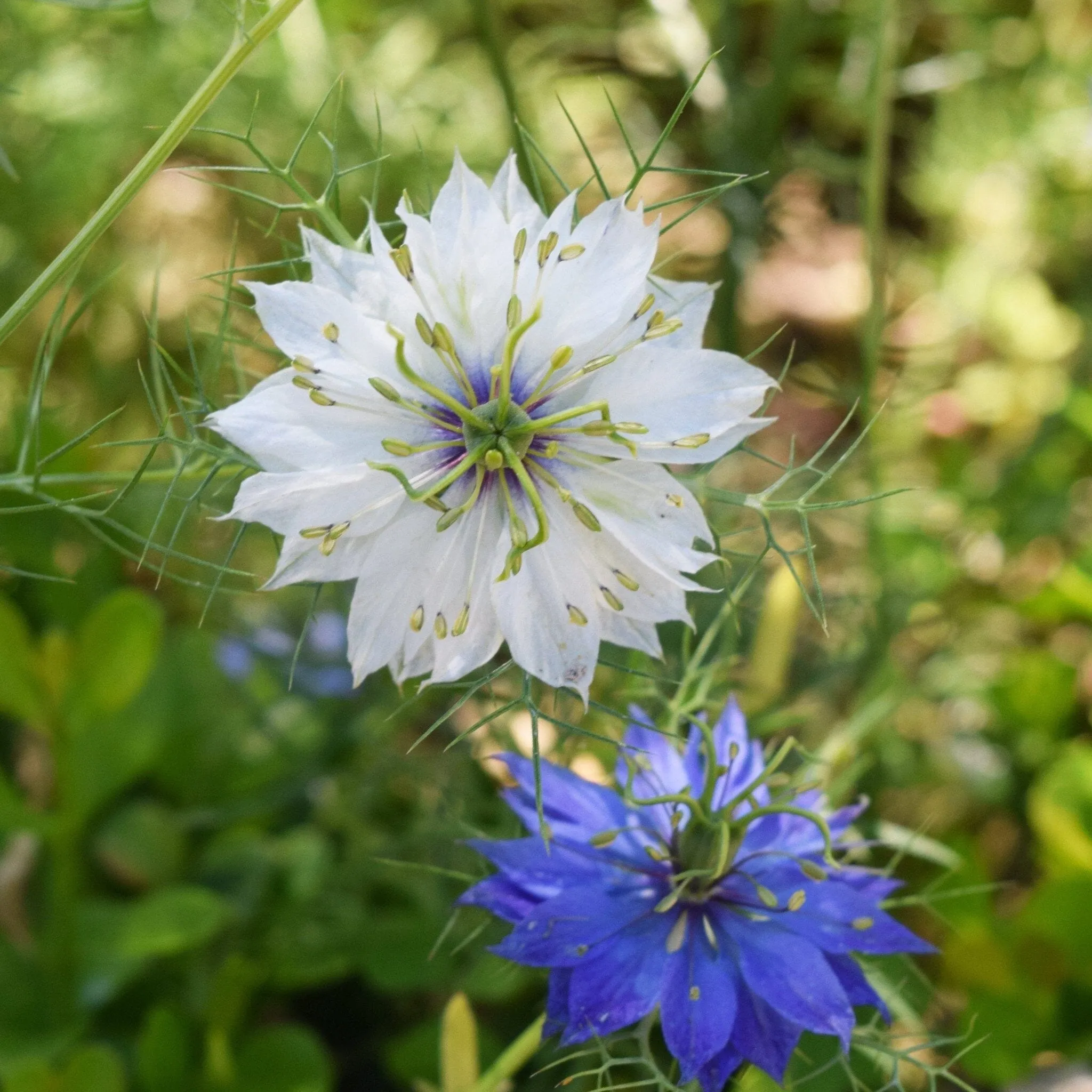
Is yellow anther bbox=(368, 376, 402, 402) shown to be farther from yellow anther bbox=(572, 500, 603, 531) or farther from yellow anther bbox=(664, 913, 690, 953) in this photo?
yellow anther bbox=(664, 913, 690, 953)

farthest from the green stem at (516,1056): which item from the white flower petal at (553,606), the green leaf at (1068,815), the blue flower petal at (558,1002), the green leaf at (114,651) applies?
the green leaf at (1068,815)

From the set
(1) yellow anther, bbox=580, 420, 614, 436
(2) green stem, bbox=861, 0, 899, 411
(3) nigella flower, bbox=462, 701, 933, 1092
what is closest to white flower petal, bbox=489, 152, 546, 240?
(1) yellow anther, bbox=580, 420, 614, 436

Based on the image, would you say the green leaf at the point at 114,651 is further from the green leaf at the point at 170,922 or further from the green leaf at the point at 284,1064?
the green leaf at the point at 284,1064

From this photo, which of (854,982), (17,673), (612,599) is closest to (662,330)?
(612,599)

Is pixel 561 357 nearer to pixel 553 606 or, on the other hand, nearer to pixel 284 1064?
pixel 553 606

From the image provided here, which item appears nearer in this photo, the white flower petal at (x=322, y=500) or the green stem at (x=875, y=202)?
the white flower petal at (x=322, y=500)

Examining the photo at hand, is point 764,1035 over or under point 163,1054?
over
